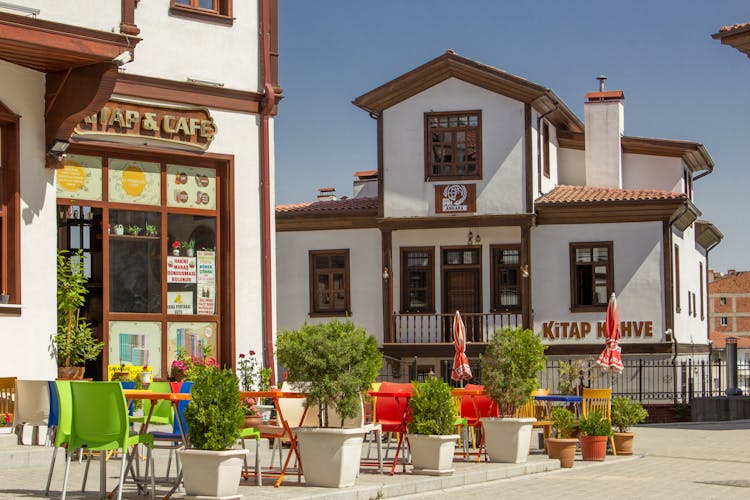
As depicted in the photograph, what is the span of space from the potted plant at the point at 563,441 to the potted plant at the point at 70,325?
231 inches

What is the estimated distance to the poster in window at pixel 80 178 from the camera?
16.6m

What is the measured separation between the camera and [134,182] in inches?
687

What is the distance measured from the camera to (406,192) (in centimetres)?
3334

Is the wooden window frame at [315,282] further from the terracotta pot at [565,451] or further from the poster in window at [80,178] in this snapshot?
the terracotta pot at [565,451]

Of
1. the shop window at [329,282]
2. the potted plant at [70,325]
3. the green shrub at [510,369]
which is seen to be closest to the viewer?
the green shrub at [510,369]

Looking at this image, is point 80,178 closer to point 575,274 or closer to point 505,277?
point 505,277

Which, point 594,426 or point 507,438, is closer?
point 507,438

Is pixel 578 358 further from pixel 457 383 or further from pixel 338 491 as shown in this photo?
pixel 338 491

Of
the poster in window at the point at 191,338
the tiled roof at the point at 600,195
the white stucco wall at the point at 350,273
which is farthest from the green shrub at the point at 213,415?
Result: the white stucco wall at the point at 350,273

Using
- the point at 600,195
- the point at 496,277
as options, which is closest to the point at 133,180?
the point at 496,277

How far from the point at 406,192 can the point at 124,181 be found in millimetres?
16585

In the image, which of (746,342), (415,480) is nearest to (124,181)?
(415,480)

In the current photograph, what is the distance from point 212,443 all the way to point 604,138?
27.0 metres

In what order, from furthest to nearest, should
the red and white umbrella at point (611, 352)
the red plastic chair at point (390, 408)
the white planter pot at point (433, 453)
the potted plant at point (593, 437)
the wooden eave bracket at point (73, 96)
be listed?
the red and white umbrella at point (611, 352) → the potted plant at point (593, 437) → the wooden eave bracket at point (73, 96) → the red plastic chair at point (390, 408) → the white planter pot at point (433, 453)
